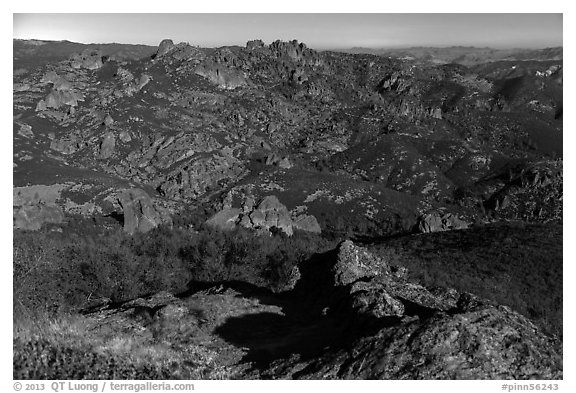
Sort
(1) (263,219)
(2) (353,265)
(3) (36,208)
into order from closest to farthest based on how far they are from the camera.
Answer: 1. (2) (353,265)
2. (3) (36,208)
3. (1) (263,219)

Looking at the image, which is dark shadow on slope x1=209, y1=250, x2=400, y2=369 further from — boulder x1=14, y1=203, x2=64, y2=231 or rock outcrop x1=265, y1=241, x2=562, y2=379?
boulder x1=14, y1=203, x2=64, y2=231

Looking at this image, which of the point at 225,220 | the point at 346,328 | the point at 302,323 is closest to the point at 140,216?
the point at 225,220

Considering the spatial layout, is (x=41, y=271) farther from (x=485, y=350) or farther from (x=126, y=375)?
(x=485, y=350)

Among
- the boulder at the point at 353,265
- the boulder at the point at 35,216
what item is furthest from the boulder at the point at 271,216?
the boulder at the point at 353,265

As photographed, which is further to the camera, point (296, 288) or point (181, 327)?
point (296, 288)

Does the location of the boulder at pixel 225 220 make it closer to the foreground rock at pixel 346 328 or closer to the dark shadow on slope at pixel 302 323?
the foreground rock at pixel 346 328

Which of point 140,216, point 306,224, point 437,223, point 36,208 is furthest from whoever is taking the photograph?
point 437,223

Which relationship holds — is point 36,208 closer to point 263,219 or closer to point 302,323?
point 263,219
